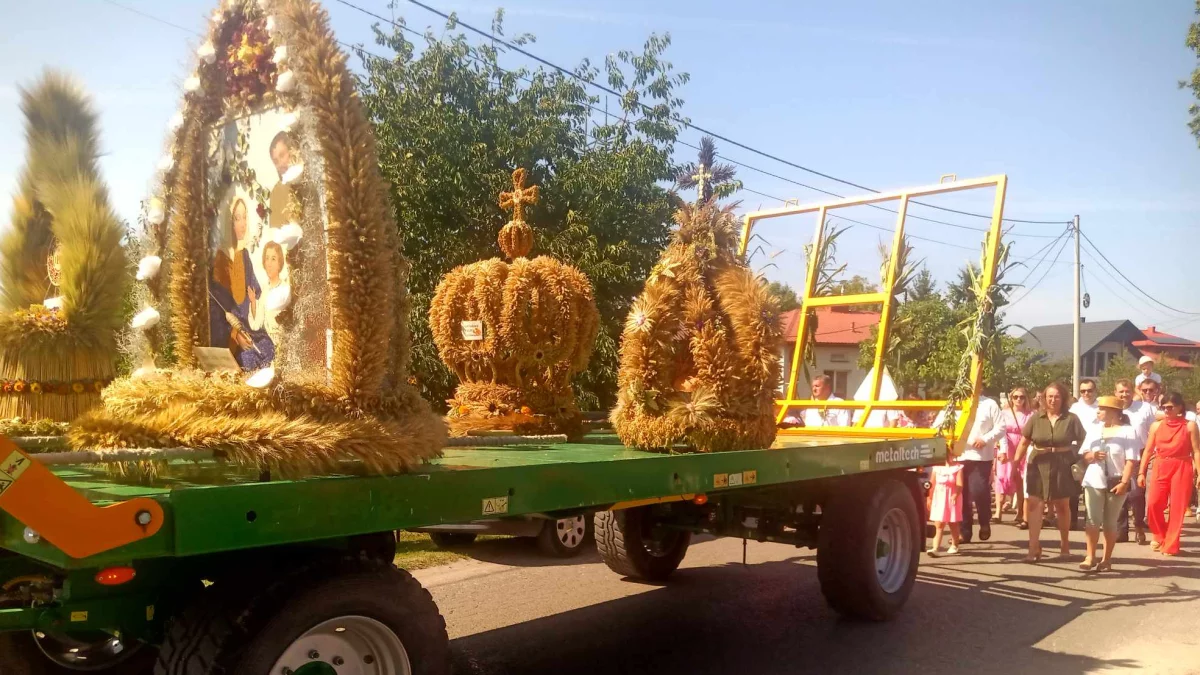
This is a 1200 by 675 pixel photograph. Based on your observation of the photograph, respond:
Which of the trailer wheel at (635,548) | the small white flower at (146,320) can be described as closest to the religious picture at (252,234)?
the small white flower at (146,320)

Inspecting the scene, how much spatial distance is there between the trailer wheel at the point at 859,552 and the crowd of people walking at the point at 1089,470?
7.73ft

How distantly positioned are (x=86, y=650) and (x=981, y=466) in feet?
29.0

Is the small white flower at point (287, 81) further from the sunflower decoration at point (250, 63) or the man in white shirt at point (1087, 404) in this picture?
the man in white shirt at point (1087, 404)

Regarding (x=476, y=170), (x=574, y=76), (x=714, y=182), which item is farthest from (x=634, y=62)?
(x=714, y=182)

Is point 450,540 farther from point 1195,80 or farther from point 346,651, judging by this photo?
point 1195,80

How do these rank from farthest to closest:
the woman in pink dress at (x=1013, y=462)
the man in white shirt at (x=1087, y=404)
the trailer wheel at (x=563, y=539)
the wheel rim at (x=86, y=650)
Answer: the woman in pink dress at (x=1013, y=462), the man in white shirt at (x=1087, y=404), the trailer wheel at (x=563, y=539), the wheel rim at (x=86, y=650)

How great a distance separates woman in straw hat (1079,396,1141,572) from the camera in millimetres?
8758

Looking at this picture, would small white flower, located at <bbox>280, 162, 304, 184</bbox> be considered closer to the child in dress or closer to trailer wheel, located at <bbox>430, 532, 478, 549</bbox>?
trailer wheel, located at <bbox>430, 532, 478, 549</bbox>

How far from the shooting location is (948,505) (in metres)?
9.58

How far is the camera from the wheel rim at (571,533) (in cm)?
861

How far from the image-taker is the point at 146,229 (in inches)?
162

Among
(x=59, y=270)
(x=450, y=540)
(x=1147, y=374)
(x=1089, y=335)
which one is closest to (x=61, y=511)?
(x=59, y=270)

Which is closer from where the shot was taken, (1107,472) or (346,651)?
(346,651)

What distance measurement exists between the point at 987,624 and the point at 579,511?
357 cm
